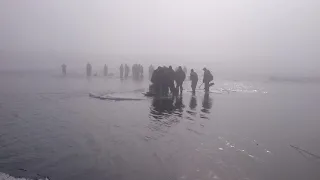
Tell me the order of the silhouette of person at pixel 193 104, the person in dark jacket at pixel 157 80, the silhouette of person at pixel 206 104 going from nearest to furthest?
the silhouette of person at pixel 206 104 < the silhouette of person at pixel 193 104 < the person in dark jacket at pixel 157 80

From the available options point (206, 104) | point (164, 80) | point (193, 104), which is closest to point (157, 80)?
point (164, 80)

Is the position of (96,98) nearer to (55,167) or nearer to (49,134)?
(49,134)

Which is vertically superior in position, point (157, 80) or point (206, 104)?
point (157, 80)

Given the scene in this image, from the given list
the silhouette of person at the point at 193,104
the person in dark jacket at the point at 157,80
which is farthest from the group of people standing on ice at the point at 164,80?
the silhouette of person at the point at 193,104

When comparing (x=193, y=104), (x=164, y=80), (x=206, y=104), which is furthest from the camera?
(x=164, y=80)

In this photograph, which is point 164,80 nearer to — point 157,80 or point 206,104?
point 157,80

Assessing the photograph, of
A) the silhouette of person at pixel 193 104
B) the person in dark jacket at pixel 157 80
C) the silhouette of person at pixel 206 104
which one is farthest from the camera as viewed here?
the person in dark jacket at pixel 157 80

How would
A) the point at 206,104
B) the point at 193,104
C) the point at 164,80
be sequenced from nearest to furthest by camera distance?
1. the point at 193,104
2. the point at 206,104
3. the point at 164,80

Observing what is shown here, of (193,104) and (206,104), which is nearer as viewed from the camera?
(193,104)

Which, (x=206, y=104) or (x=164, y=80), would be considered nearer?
(x=206, y=104)

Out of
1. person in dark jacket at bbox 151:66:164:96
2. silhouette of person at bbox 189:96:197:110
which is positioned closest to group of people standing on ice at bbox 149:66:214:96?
person in dark jacket at bbox 151:66:164:96

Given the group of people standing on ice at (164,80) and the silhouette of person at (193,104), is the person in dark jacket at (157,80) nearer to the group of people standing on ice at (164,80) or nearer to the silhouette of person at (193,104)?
the group of people standing on ice at (164,80)

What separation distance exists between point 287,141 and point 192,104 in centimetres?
966

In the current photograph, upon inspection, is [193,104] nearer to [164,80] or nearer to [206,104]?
[206,104]
